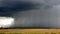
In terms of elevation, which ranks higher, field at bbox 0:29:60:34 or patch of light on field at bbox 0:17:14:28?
patch of light on field at bbox 0:17:14:28

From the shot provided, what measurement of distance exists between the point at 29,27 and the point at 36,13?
33 centimetres

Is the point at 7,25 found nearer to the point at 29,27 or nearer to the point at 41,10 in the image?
the point at 29,27

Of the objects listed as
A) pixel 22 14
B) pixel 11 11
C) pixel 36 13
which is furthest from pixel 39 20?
pixel 11 11

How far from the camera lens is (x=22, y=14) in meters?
3.35

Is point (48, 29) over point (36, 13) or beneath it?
beneath

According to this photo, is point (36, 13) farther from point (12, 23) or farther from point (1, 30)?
point (1, 30)

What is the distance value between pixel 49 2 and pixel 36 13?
0.35m

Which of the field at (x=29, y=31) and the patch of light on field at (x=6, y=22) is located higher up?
the patch of light on field at (x=6, y=22)

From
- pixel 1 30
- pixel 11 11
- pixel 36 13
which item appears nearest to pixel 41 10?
pixel 36 13

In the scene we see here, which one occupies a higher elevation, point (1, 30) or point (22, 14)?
point (22, 14)

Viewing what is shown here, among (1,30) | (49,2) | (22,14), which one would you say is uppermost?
(49,2)

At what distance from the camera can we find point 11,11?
3344 mm

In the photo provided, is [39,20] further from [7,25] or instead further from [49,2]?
[7,25]

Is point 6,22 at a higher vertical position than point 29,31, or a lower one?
higher
